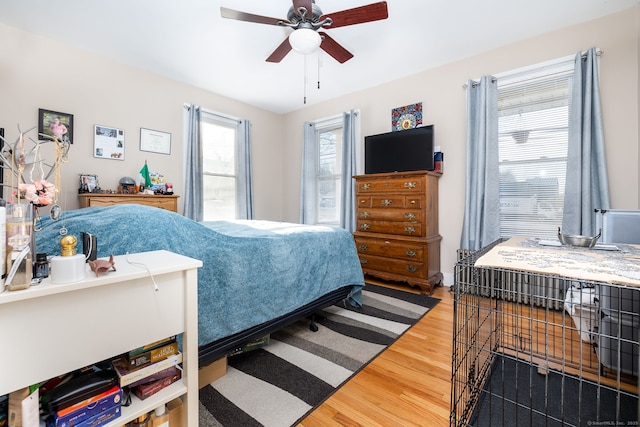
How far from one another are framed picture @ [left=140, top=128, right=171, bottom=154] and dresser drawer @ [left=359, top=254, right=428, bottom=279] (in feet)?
9.86

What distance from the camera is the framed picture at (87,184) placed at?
2.96 metres

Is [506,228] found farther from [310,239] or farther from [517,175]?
[310,239]

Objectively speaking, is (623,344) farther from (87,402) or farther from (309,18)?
(309,18)

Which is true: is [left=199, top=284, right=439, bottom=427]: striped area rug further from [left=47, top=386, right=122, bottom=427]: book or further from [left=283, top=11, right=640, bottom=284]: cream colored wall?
[left=283, top=11, right=640, bottom=284]: cream colored wall

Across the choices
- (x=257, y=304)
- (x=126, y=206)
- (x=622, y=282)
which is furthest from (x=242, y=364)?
(x=622, y=282)

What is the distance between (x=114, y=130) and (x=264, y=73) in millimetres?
1947

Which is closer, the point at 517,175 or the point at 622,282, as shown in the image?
the point at 622,282

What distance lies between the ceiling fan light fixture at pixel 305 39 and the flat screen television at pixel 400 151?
5.80ft

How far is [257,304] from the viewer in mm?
1619

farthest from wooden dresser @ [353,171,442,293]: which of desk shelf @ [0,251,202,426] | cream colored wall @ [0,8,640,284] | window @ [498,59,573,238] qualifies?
desk shelf @ [0,251,202,426]

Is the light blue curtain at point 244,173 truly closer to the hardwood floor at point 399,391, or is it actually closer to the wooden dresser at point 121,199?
the wooden dresser at point 121,199

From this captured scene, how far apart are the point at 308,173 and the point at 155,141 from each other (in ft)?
7.53

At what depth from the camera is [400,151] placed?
351cm

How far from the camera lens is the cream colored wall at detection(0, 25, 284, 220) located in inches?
106
